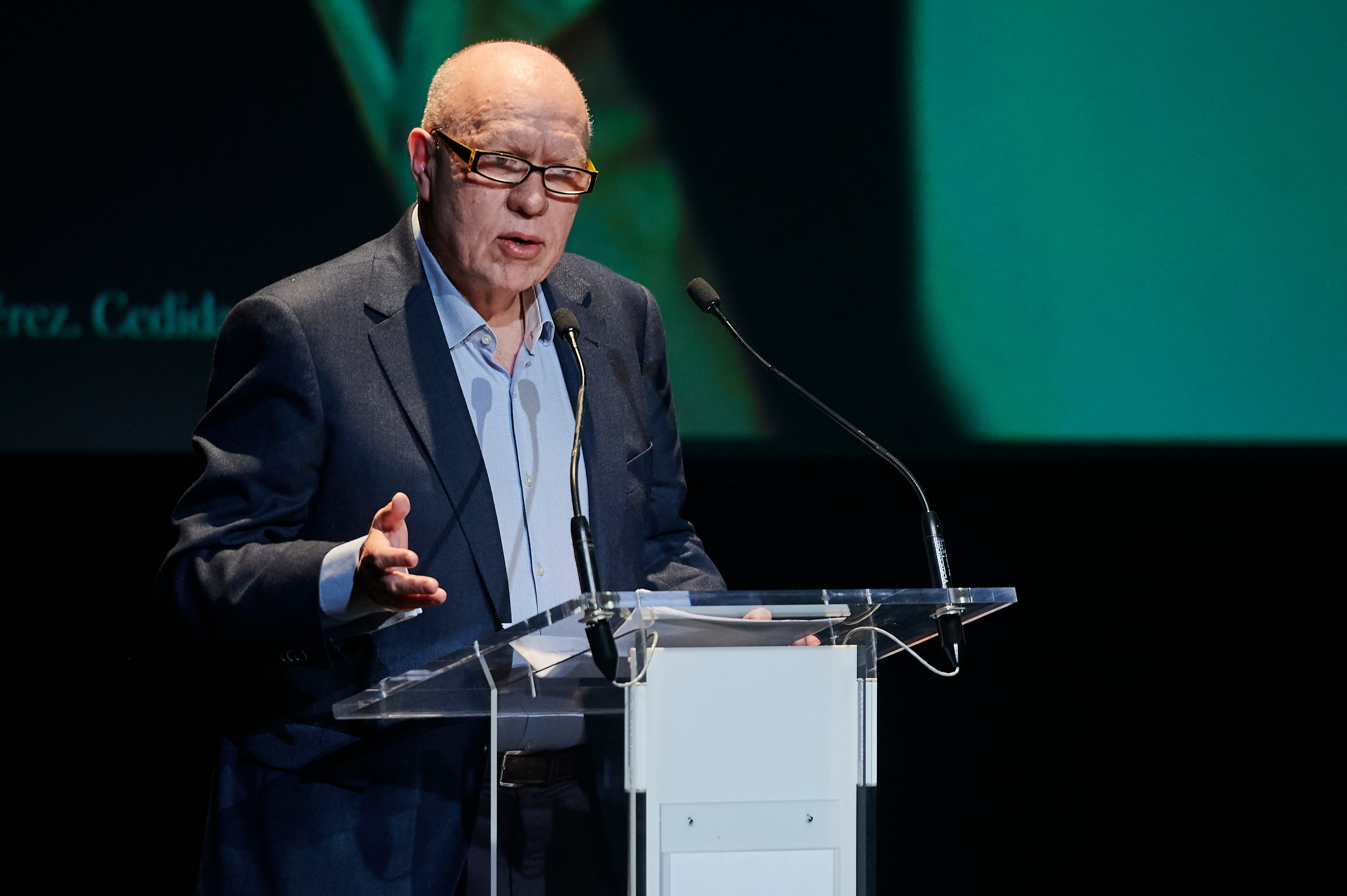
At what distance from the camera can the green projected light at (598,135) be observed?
2.73 m

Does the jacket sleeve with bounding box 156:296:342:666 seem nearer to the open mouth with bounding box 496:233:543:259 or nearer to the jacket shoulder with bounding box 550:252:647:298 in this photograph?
the open mouth with bounding box 496:233:543:259

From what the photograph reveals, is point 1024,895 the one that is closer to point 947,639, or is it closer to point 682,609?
point 947,639

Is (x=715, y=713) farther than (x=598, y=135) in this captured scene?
No

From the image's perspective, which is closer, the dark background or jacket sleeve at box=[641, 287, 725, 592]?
jacket sleeve at box=[641, 287, 725, 592]

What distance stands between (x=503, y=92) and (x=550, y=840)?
43.0 inches

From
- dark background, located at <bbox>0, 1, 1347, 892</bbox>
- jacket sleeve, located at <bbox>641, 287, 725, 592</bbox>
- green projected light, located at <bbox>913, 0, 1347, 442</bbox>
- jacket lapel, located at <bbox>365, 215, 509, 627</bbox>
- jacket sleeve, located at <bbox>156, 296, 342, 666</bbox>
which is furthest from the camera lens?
green projected light, located at <bbox>913, 0, 1347, 442</bbox>

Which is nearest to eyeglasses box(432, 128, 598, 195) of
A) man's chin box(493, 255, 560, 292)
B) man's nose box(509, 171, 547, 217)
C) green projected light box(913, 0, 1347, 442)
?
man's nose box(509, 171, 547, 217)

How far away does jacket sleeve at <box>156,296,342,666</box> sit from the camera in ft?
5.08

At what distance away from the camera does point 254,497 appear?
5.49 ft

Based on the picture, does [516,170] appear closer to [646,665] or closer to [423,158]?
[423,158]

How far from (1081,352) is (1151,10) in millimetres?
841

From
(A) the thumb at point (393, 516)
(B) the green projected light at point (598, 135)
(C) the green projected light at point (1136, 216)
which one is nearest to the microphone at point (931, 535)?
(A) the thumb at point (393, 516)

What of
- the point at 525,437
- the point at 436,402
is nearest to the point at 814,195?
the point at 525,437

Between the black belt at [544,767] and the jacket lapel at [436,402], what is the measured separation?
375 mm
